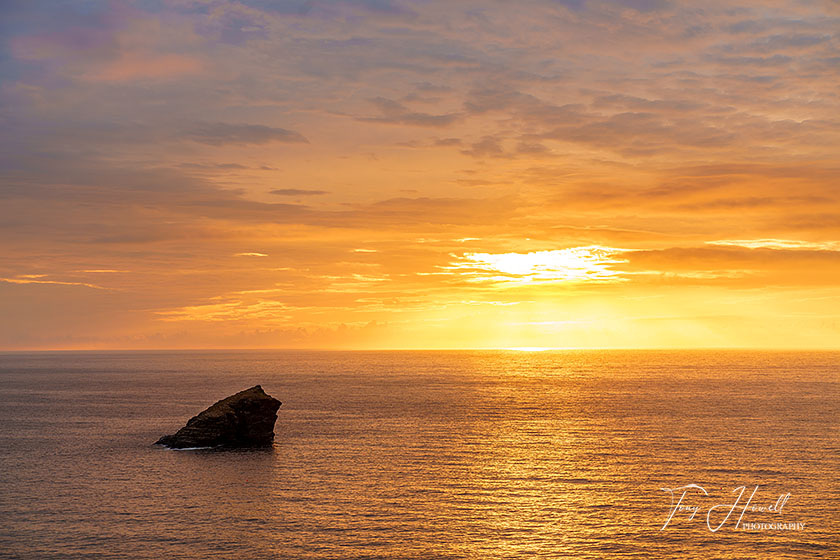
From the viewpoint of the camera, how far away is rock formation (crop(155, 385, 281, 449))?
314ft

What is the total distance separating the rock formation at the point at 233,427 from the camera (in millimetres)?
95562

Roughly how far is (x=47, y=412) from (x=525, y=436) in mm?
98957

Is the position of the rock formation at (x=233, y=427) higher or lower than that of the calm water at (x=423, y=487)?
higher

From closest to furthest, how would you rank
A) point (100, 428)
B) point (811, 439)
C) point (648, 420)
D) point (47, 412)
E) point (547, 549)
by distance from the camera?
1. point (547, 549)
2. point (811, 439)
3. point (100, 428)
4. point (648, 420)
5. point (47, 412)

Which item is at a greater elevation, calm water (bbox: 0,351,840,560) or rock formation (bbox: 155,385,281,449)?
rock formation (bbox: 155,385,281,449)

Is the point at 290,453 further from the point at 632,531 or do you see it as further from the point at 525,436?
the point at 632,531

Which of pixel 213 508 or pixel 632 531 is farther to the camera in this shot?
pixel 213 508

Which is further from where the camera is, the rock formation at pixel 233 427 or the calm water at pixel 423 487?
the rock formation at pixel 233 427

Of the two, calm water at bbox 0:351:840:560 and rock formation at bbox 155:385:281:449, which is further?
rock formation at bbox 155:385:281:449

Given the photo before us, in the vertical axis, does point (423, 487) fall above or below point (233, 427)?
below

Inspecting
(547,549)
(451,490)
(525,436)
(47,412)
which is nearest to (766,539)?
(547,549)

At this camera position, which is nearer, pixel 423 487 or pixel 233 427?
pixel 423 487

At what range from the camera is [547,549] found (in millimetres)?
53000

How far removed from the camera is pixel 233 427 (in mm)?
96938
